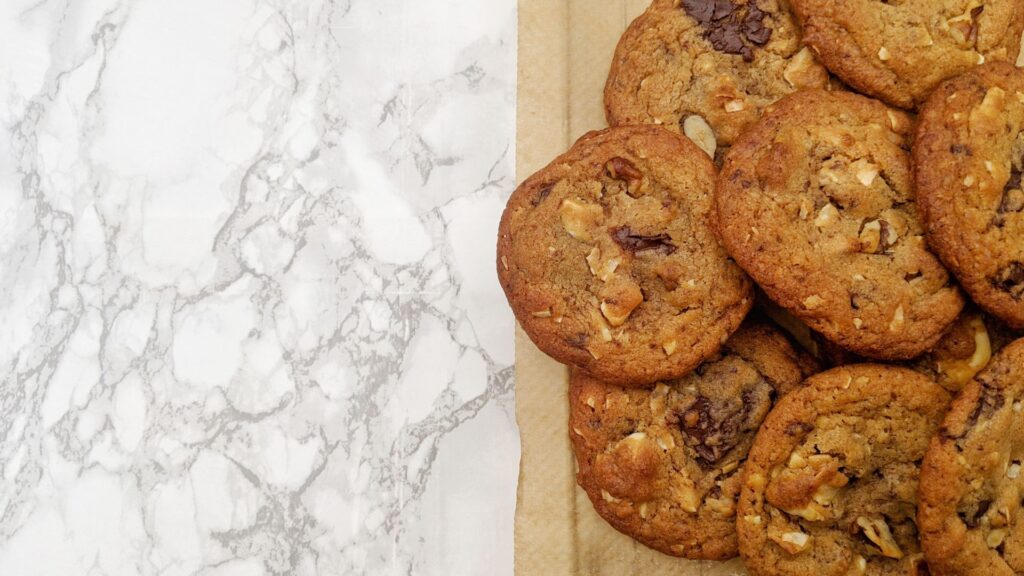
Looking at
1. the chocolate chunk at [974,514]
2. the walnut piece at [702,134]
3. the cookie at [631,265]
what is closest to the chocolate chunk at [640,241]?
the cookie at [631,265]

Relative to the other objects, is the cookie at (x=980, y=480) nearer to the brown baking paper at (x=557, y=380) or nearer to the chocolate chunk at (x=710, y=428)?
the chocolate chunk at (x=710, y=428)

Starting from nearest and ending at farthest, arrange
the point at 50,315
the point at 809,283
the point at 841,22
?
the point at 809,283
the point at 841,22
the point at 50,315

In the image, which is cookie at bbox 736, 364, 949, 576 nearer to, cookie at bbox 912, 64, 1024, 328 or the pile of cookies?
the pile of cookies

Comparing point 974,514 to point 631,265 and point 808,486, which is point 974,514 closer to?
point 808,486

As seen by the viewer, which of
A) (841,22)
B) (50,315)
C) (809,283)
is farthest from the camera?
(50,315)

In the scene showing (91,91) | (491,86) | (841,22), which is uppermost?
(91,91)

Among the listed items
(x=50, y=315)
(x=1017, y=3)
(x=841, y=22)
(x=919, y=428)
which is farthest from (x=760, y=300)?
(x=50, y=315)

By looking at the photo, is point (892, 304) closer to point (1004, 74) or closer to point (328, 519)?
point (1004, 74)

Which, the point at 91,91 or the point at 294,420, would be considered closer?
the point at 294,420
